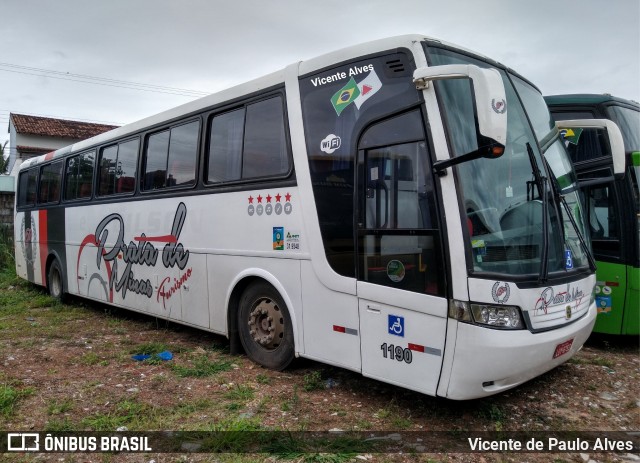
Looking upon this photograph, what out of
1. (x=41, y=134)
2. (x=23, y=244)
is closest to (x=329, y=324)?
(x=23, y=244)

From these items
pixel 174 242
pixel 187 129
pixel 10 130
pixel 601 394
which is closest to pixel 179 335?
pixel 174 242

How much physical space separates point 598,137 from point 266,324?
4737 mm

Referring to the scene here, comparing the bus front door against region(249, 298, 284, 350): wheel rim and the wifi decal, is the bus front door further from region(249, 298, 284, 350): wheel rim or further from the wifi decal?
region(249, 298, 284, 350): wheel rim

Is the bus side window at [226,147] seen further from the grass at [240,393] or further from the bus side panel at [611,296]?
the bus side panel at [611,296]

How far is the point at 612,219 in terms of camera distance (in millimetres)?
6324

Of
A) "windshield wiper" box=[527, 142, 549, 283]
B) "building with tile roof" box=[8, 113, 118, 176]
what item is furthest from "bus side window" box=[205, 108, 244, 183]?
"building with tile roof" box=[8, 113, 118, 176]

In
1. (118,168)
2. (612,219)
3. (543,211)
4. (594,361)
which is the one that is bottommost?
(594,361)

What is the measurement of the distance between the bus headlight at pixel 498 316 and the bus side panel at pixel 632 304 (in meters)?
3.25

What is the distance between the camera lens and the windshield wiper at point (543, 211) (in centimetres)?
399

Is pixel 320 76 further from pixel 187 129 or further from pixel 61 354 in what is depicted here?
pixel 61 354

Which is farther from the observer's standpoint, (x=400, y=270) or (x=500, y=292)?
(x=400, y=270)

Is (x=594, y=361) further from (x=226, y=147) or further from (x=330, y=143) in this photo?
(x=226, y=147)

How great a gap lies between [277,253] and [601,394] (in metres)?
3.44

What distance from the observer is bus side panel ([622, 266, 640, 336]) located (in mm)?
6172
